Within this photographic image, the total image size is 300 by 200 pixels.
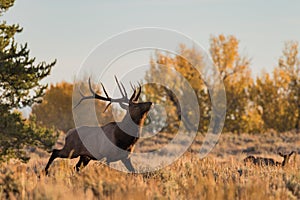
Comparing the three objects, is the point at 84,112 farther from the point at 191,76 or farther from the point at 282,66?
the point at 282,66

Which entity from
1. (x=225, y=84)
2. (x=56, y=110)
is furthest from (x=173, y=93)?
(x=56, y=110)

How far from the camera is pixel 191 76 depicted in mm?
48344

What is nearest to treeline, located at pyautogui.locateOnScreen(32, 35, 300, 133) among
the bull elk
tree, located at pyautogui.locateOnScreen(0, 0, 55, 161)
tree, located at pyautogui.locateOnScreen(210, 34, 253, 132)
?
tree, located at pyautogui.locateOnScreen(210, 34, 253, 132)

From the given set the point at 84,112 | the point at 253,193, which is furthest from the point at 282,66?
the point at 253,193

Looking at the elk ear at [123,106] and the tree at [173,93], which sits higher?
the tree at [173,93]

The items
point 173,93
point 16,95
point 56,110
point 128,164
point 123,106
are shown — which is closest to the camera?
point 128,164

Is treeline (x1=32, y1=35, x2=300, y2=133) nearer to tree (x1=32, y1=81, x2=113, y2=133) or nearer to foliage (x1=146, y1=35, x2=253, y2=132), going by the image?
foliage (x1=146, y1=35, x2=253, y2=132)

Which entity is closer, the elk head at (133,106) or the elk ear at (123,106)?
the elk head at (133,106)

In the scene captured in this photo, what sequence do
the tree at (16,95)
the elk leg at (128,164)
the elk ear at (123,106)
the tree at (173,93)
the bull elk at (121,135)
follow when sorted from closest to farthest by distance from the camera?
the elk leg at (128,164), the bull elk at (121,135), the elk ear at (123,106), the tree at (16,95), the tree at (173,93)

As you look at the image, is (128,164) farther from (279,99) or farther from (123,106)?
(279,99)

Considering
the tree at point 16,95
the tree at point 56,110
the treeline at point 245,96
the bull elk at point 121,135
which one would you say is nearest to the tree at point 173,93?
the treeline at point 245,96

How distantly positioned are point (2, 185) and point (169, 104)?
130 feet

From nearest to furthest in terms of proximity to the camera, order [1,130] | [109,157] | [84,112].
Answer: [109,157] → [84,112] → [1,130]

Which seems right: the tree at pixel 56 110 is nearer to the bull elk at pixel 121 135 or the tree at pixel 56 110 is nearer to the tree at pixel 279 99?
the tree at pixel 279 99
